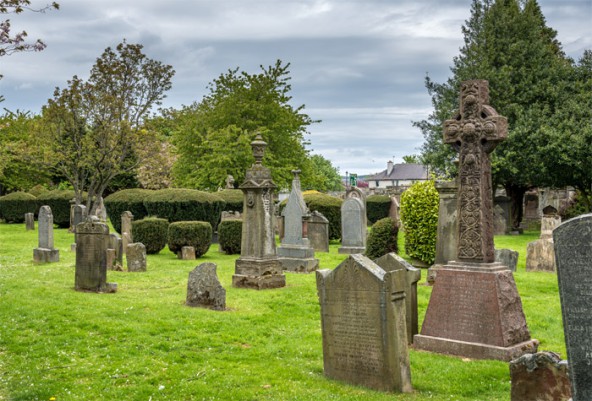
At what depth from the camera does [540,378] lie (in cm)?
634

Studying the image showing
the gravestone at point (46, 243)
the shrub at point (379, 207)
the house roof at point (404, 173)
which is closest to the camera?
the gravestone at point (46, 243)

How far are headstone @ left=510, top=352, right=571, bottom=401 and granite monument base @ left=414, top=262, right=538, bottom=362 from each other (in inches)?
90.0

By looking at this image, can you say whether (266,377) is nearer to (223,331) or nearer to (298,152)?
(223,331)

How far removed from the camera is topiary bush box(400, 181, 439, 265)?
59.2 ft

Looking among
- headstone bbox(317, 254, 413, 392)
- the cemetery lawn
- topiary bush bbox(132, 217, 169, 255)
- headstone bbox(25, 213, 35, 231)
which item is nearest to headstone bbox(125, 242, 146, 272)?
the cemetery lawn

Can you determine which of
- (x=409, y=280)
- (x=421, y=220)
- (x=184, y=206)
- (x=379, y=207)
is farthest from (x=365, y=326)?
(x=379, y=207)

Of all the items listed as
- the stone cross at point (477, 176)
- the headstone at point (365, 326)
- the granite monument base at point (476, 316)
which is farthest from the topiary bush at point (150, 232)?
the headstone at point (365, 326)

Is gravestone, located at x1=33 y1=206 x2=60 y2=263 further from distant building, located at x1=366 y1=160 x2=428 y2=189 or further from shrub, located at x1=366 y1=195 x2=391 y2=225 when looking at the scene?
distant building, located at x1=366 y1=160 x2=428 y2=189

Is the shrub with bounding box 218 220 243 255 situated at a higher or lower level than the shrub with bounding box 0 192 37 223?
lower

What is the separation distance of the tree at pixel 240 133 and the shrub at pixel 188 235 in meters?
17.6

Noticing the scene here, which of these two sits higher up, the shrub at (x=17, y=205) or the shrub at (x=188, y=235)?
the shrub at (x=17, y=205)

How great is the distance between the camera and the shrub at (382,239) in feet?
57.8

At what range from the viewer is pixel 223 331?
10.6 metres

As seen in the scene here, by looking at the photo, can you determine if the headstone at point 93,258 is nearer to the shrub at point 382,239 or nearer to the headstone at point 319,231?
the shrub at point 382,239
